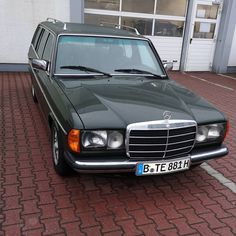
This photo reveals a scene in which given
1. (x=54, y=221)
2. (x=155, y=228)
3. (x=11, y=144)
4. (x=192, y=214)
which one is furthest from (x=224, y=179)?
(x=11, y=144)

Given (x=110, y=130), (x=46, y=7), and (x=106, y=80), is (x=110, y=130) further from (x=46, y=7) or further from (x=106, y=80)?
(x=46, y=7)

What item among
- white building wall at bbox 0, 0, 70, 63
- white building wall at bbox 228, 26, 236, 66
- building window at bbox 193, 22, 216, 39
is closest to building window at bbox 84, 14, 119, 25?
white building wall at bbox 0, 0, 70, 63

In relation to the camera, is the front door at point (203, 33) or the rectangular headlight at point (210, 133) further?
the front door at point (203, 33)

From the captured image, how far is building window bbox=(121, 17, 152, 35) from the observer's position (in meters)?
10.1

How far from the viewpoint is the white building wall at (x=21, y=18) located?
340 inches

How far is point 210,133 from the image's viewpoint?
326 cm

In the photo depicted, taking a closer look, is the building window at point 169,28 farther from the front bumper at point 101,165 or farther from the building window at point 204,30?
the front bumper at point 101,165

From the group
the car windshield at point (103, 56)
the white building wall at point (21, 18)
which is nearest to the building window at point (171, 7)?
the white building wall at point (21, 18)

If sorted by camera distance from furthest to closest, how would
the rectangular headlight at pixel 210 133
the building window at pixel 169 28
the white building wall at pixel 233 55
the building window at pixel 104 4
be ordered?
the white building wall at pixel 233 55, the building window at pixel 169 28, the building window at pixel 104 4, the rectangular headlight at pixel 210 133

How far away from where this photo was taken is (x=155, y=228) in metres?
2.79

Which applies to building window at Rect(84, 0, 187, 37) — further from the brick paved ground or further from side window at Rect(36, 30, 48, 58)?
the brick paved ground

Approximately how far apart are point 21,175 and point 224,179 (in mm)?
2605

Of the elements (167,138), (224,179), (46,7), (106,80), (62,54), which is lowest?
(224,179)

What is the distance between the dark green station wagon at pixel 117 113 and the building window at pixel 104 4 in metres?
5.66
